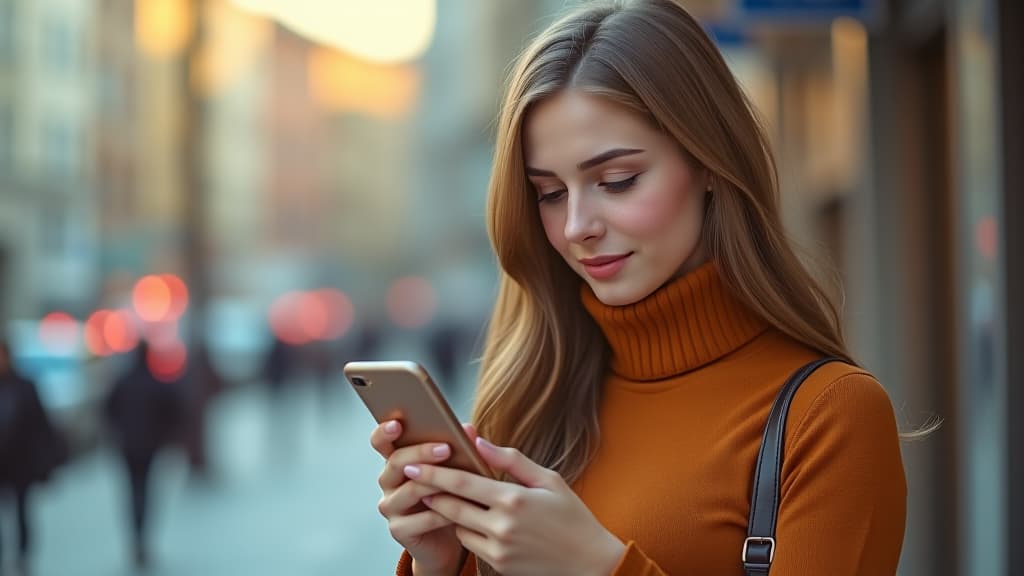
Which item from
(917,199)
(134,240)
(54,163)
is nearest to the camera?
(917,199)

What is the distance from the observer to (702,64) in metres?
2.24

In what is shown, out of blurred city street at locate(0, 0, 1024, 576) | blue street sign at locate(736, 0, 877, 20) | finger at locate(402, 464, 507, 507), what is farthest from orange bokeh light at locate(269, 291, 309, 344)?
finger at locate(402, 464, 507, 507)

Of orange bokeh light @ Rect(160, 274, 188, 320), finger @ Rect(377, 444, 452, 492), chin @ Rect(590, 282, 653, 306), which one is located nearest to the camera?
finger @ Rect(377, 444, 452, 492)

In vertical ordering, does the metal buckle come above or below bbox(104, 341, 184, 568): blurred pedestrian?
above

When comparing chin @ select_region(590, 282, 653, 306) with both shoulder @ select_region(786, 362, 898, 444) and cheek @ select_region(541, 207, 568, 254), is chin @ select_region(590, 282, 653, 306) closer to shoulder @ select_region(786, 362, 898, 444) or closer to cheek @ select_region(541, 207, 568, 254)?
cheek @ select_region(541, 207, 568, 254)

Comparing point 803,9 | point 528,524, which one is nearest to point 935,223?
point 803,9

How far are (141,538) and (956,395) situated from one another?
6.75 m

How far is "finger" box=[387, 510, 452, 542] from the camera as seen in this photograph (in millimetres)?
2111

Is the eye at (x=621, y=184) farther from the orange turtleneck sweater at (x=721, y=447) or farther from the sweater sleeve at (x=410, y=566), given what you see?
the sweater sleeve at (x=410, y=566)

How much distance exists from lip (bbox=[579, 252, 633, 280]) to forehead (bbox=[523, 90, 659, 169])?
17cm

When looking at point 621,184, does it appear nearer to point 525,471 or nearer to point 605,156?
point 605,156

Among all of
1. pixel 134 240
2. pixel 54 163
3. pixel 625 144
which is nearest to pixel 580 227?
pixel 625 144

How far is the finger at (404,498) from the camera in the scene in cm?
208

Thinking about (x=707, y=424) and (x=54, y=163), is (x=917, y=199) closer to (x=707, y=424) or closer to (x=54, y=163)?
(x=707, y=424)
